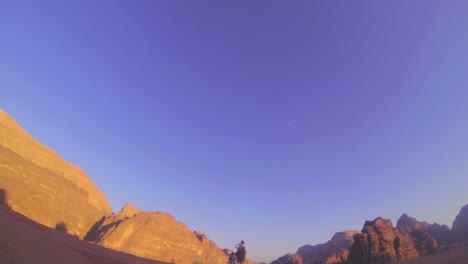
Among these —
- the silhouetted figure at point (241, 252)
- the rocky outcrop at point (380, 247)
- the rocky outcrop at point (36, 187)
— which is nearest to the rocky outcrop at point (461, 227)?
the rocky outcrop at point (380, 247)

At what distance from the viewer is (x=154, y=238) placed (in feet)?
376

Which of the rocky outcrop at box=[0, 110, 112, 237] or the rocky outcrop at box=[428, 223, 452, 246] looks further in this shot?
the rocky outcrop at box=[428, 223, 452, 246]

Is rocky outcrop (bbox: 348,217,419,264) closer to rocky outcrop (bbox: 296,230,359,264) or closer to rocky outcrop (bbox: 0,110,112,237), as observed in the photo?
rocky outcrop (bbox: 296,230,359,264)

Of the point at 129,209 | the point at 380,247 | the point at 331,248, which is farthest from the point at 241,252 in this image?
the point at 129,209

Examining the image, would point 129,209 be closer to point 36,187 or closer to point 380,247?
point 36,187

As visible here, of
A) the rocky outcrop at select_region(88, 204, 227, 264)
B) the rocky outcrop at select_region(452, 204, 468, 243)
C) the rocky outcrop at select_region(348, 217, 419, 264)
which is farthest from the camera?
the rocky outcrop at select_region(88, 204, 227, 264)

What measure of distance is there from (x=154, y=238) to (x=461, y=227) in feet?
376

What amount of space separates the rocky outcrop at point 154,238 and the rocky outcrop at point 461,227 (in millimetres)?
85688

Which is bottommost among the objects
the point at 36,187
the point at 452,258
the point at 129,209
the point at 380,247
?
the point at 452,258

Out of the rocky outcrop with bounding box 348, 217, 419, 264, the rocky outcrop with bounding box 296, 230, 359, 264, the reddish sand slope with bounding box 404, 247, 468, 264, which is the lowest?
the reddish sand slope with bounding box 404, 247, 468, 264

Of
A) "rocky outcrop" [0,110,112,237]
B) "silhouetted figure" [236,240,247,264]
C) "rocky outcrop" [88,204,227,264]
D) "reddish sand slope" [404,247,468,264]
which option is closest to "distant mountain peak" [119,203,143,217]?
"rocky outcrop" [88,204,227,264]

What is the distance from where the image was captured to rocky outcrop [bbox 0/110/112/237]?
74.6m

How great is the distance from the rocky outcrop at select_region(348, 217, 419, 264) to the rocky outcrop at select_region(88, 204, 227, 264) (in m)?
57.6

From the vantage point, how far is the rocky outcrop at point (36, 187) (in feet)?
245
